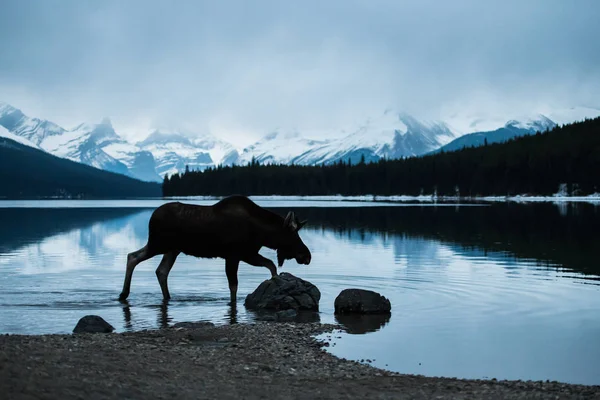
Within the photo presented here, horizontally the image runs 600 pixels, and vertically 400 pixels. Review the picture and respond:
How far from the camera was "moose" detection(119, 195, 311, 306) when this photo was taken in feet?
73.8

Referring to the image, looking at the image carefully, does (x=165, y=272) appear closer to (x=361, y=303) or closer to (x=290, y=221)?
(x=290, y=221)

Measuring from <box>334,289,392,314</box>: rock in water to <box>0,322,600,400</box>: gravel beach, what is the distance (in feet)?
16.5

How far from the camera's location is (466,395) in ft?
38.9

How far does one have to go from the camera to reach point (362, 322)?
65.4ft

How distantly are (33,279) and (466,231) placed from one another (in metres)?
38.2

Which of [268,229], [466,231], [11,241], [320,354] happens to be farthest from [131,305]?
[466,231]

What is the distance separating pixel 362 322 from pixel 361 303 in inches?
49.7

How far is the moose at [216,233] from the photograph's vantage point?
2250 centimetres

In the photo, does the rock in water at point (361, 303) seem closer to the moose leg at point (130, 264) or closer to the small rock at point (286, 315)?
the small rock at point (286, 315)

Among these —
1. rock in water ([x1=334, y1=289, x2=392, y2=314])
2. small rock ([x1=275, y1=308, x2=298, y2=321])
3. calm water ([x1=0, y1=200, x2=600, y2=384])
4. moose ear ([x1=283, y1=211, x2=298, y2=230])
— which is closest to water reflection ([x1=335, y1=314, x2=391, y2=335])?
calm water ([x1=0, y1=200, x2=600, y2=384])

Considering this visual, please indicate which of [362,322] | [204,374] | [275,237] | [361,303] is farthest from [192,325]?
[275,237]

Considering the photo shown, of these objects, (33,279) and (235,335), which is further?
(33,279)

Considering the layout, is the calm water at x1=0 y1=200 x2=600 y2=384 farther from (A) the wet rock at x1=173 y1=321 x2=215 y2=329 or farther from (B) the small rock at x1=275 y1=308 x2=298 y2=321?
(A) the wet rock at x1=173 y1=321 x2=215 y2=329

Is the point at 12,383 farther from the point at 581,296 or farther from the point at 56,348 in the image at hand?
the point at 581,296
